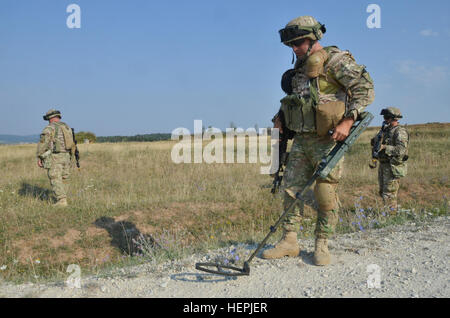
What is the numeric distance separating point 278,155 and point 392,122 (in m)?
4.42

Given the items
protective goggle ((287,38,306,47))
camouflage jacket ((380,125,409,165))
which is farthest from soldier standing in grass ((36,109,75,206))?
camouflage jacket ((380,125,409,165))

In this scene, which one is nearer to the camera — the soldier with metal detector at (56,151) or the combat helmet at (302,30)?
the combat helmet at (302,30)

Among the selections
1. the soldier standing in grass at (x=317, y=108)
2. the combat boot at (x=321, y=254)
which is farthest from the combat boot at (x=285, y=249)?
the combat boot at (x=321, y=254)

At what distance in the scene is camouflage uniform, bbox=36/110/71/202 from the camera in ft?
25.8

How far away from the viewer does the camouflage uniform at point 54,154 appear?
7871mm

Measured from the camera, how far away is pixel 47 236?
6547mm

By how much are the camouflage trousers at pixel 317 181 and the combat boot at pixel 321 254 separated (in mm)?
59

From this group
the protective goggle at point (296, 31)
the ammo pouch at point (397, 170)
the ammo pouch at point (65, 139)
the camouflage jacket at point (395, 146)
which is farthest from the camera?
the ammo pouch at point (65, 139)

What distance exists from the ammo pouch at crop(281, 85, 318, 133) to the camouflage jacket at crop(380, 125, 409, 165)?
4.26 meters

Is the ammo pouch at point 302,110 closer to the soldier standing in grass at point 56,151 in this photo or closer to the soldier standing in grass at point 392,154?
the soldier standing in grass at point 392,154

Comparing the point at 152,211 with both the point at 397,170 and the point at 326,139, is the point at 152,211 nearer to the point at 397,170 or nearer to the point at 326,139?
the point at 397,170

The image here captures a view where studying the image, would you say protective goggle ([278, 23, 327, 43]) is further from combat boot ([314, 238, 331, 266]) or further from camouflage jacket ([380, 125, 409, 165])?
camouflage jacket ([380, 125, 409, 165])

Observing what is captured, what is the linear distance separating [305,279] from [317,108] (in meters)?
1.42

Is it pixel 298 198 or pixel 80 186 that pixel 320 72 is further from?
pixel 80 186
